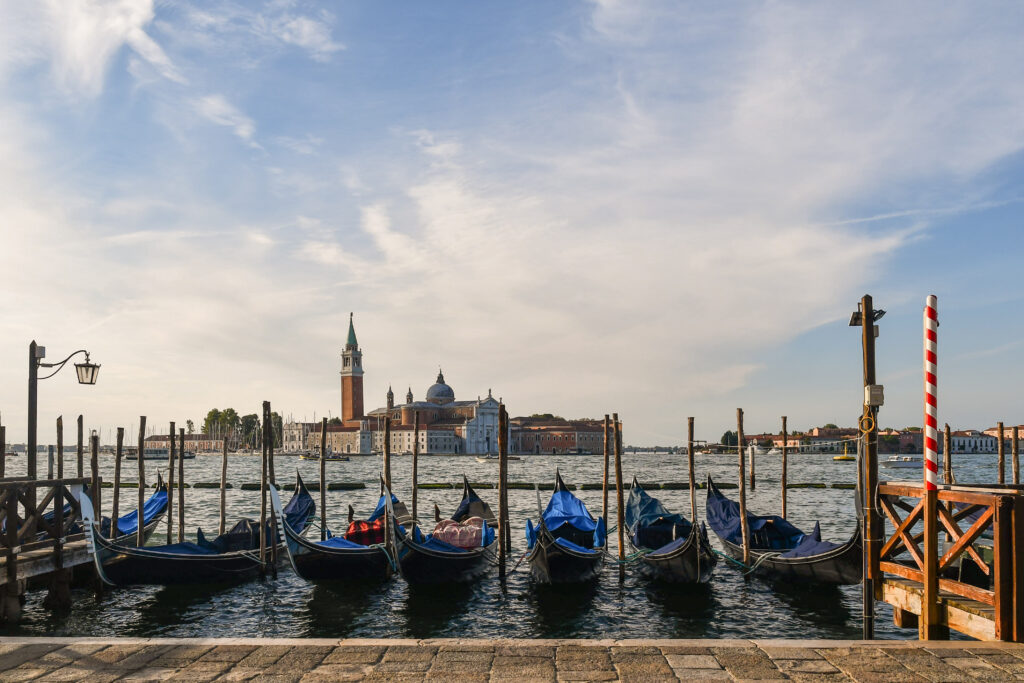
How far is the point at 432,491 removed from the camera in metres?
32.2

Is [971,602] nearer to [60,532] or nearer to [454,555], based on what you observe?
[454,555]

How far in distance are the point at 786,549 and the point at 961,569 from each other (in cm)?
645

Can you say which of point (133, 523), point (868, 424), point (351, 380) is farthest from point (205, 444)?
point (868, 424)

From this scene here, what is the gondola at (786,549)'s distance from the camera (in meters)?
10.4

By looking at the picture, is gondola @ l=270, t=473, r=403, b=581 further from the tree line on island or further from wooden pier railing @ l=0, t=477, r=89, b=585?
the tree line on island

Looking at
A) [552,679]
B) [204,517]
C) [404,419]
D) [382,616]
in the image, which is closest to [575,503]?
[382,616]

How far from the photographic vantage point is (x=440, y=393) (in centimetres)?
11619

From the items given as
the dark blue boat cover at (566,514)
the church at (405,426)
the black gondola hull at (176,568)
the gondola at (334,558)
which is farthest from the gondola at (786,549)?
the church at (405,426)

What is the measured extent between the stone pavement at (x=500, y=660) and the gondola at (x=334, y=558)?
5946 mm

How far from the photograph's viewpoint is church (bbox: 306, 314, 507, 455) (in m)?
103

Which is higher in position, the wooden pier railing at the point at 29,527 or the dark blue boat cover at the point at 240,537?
the wooden pier railing at the point at 29,527

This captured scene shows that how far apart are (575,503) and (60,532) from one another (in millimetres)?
8163

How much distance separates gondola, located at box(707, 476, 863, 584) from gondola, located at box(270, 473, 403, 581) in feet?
17.5

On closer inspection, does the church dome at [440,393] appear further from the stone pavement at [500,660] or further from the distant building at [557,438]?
the stone pavement at [500,660]
